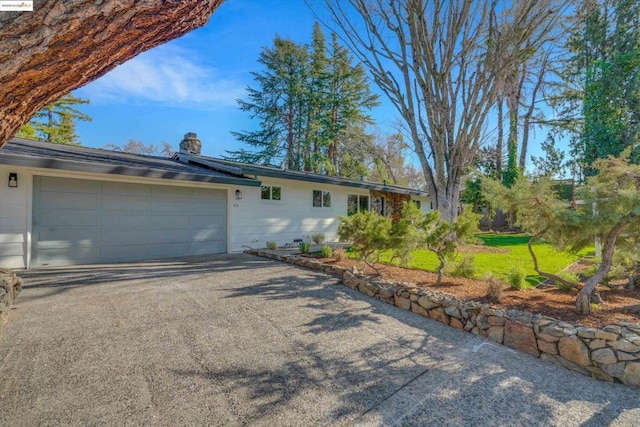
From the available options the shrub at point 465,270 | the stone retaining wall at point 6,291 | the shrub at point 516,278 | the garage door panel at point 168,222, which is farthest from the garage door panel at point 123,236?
the shrub at point 516,278

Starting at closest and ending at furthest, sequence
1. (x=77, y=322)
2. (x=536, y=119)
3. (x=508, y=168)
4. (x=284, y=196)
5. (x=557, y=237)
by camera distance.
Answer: (x=77, y=322) < (x=557, y=237) < (x=284, y=196) < (x=508, y=168) < (x=536, y=119)

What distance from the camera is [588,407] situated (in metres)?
2.53

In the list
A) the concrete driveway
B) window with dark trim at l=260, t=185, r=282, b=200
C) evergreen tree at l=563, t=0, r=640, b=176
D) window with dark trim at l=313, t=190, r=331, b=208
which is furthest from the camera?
evergreen tree at l=563, t=0, r=640, b=176

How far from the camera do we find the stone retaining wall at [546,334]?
2.99 m

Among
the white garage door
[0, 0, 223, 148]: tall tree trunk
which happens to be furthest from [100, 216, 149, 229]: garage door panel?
[0, 0, 223, 148]: tall tree trunk

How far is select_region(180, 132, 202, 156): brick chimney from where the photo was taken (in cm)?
1252

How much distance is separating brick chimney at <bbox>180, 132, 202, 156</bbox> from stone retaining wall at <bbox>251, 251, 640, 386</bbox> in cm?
1076

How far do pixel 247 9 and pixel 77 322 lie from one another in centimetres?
790

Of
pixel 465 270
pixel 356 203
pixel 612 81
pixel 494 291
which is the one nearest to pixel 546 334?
pixel 494 291

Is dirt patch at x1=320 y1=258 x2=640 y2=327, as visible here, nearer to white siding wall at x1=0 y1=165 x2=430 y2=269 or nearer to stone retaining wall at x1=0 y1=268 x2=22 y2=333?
white siding wall at x1=0 y1=165 x2=430 y2=269

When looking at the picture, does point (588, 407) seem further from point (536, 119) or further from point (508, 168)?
point (536, 119)

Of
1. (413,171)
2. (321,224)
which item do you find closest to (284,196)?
(321,224)

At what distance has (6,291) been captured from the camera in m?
3.96

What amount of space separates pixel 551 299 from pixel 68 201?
958 cm
